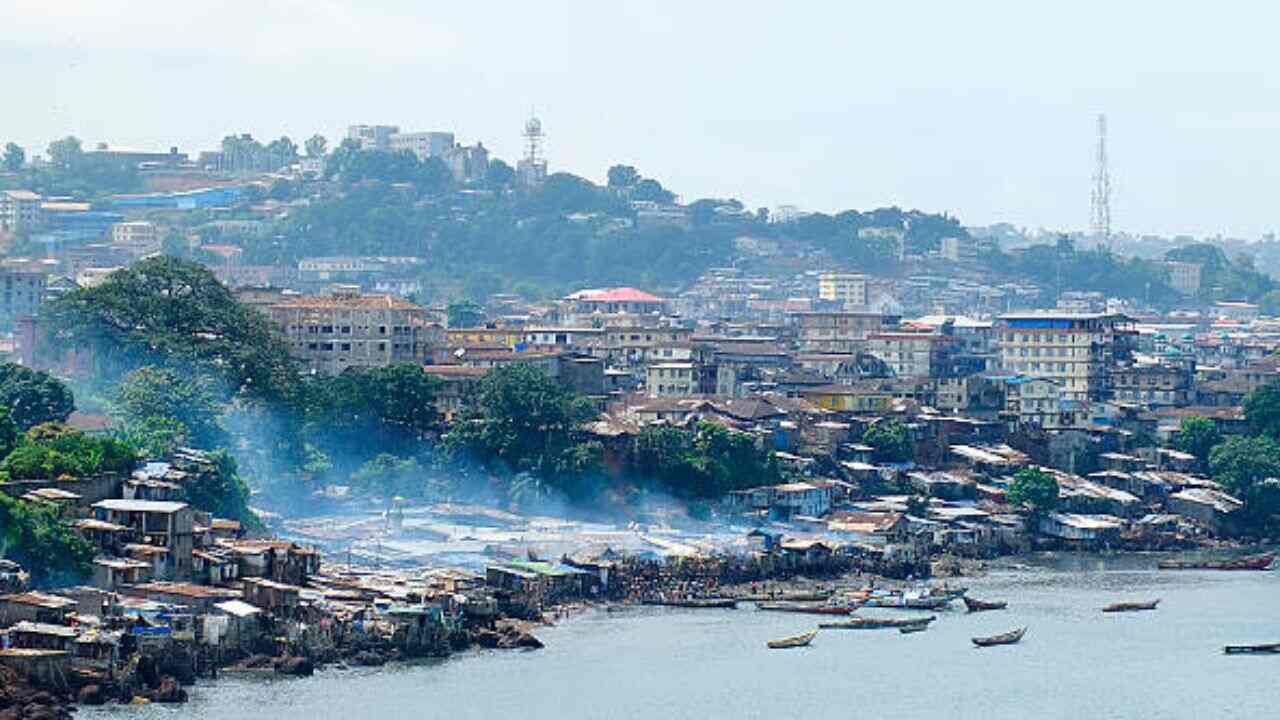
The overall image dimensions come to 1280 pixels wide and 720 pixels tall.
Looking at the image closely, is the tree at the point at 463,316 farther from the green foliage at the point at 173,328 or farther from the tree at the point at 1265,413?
the green foliage at the point at 173,328

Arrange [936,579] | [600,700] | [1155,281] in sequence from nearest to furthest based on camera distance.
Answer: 1. [600,700]
2. [936,579]
3. [1155,281]

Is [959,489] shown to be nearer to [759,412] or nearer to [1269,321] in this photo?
[759,412]

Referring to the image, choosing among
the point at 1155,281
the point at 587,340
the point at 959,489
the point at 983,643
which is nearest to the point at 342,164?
the point at 1155,281

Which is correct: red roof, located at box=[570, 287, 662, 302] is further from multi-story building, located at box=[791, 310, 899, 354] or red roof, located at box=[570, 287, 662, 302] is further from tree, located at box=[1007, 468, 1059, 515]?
tree, located at box=[1007, 468, 1059, 515]

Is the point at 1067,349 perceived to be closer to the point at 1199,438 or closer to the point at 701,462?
the point at 1199,438

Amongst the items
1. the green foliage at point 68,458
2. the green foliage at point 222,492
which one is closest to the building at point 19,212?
the green foliage at point 222,492

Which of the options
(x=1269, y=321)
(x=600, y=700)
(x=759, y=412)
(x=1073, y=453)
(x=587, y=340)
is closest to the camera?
(x=600, y=700)

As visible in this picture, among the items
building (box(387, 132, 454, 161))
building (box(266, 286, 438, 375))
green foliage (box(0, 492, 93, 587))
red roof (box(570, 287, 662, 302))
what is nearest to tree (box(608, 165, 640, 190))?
building (box(387, 132, 454, 161))
